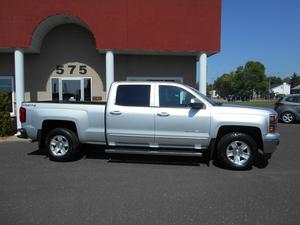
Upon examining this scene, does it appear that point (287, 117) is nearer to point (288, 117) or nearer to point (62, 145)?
point (288, 117)

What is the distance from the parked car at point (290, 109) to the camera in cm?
1831

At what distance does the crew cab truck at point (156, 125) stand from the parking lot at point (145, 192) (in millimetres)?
418

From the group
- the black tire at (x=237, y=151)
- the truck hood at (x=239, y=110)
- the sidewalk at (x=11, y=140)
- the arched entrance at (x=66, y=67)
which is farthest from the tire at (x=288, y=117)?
the sidewalk at (x=11, y=140)

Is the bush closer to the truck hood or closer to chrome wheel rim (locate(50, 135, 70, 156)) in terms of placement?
chrome wheel rim (locate(50, 135, 70, 156))

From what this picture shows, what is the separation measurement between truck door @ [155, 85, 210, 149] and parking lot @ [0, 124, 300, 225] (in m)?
0.60

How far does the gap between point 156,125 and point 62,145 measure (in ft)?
8.18

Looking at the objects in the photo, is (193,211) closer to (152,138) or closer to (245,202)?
(245,202)

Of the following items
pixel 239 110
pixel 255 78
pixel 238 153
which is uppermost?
pixel 255 78

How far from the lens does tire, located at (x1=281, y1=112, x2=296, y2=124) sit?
723 inches

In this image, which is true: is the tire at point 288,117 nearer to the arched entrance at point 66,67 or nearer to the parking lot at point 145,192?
the arched entrance at point 66,67

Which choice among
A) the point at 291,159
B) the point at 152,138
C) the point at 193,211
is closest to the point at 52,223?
the point at 193,211

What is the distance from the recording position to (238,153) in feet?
24.0

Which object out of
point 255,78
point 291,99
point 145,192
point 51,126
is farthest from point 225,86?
point 145,192

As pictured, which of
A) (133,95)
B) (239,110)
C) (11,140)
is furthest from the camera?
(11,140)
